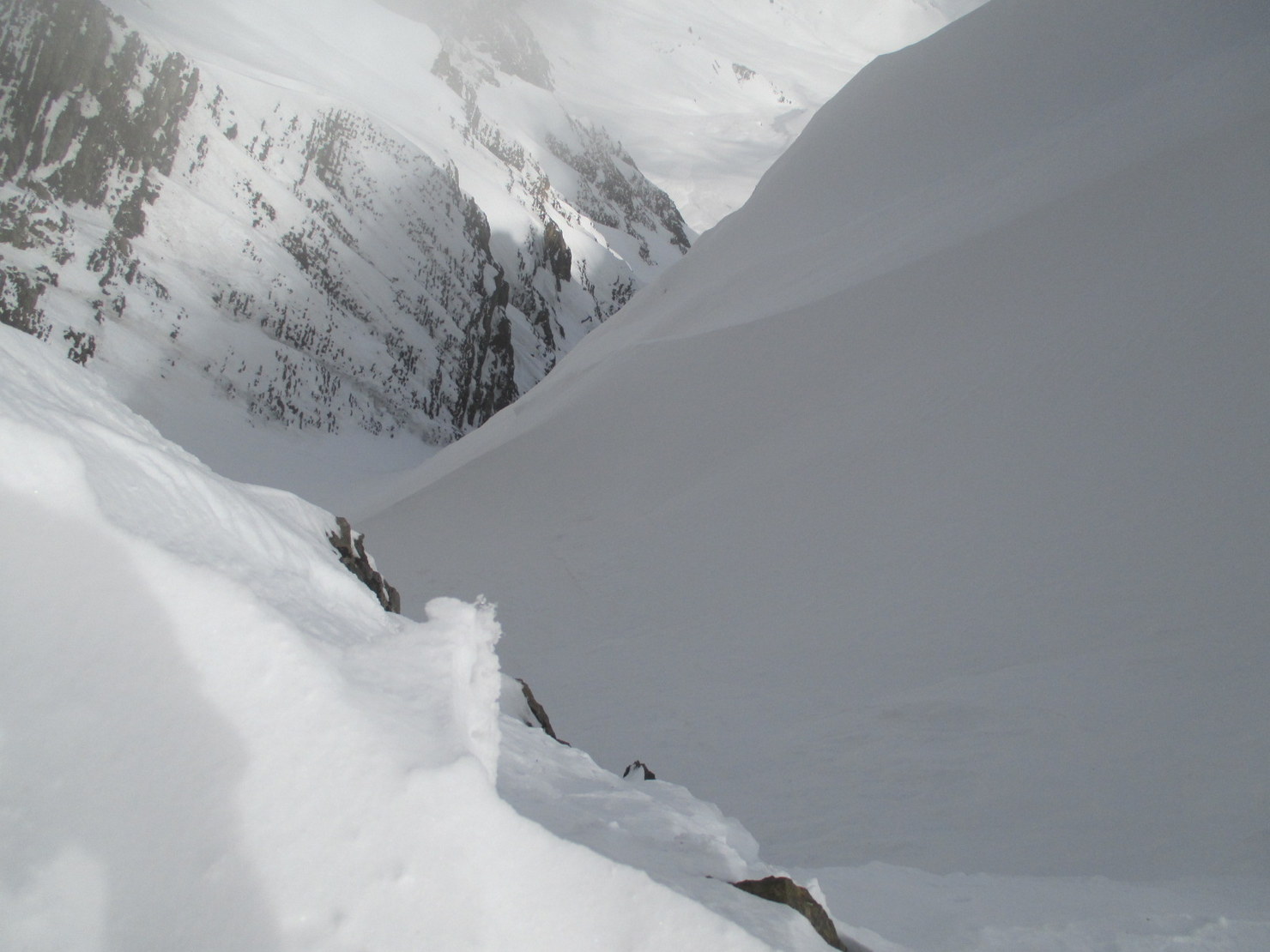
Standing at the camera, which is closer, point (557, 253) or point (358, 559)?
point (358, 559)

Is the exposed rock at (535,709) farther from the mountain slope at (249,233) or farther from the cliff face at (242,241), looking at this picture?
the cliff face at (242,241)

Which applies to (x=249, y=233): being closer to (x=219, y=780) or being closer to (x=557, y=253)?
(x=557, y=253)

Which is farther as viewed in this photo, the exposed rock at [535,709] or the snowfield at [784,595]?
the exposed rock at [535,709]

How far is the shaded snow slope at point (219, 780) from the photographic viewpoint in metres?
1.19

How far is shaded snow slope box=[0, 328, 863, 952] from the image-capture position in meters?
1.19

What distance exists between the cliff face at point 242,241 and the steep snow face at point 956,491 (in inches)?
A: 258

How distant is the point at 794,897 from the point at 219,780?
1.26m

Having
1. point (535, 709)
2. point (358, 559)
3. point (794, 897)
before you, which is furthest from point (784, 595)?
point (794, 897)

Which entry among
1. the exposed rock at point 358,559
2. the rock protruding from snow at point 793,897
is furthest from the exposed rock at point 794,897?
the exposed rock at point 358,559

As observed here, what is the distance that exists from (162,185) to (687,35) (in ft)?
288

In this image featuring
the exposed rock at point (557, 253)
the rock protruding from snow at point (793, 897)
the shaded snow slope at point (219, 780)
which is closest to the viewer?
the shaded snow slope at point (219, 780)

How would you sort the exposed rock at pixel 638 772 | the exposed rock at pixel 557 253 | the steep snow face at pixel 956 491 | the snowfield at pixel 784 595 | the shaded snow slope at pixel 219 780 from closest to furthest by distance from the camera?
the shaded snow slope at pixel 219 780 < the snowfield at pixel 784 595 < the exposed rock at pixel 638 772 < the steep snow face at pixel 956 491 < the exposed rock at pixel 557 253

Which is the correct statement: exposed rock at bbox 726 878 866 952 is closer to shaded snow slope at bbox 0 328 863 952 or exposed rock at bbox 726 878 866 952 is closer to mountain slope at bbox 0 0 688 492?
shaded snow slope at bbox 0 328 863 952

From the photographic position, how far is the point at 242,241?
1684cm
